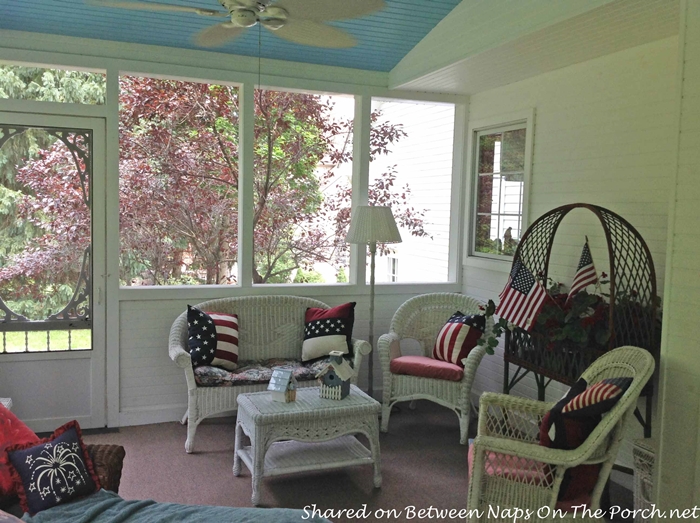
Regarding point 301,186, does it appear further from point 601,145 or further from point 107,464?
point 107,464

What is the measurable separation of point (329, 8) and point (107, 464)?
216 cm

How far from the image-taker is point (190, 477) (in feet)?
12.6

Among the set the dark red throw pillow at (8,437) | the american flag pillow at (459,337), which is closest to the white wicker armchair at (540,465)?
the american flag pillow at (459,337)

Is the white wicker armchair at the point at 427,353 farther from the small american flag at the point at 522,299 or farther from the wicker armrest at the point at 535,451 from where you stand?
the wicker armrest at the point at 535,451

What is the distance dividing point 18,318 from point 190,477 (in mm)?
1715

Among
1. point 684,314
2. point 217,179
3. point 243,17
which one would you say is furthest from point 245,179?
point 684,314

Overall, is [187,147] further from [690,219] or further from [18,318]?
[690,219]

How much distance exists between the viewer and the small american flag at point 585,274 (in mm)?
3869

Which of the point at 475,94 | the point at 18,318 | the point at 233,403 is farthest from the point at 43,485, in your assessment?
the point at 475,94

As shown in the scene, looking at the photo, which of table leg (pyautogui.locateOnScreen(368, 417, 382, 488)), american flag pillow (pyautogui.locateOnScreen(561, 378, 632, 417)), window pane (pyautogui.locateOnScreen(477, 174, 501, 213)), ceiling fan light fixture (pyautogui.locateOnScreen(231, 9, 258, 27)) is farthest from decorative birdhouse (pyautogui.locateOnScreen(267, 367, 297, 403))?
window pane (pyautogui.locateOnScreen(477, 174, 501, 213))

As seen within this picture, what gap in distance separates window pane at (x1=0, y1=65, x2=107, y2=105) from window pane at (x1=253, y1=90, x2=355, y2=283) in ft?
4.94

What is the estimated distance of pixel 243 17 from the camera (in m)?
2.90

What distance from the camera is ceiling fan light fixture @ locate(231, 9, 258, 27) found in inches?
113

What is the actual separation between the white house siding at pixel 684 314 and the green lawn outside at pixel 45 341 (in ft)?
12.2
